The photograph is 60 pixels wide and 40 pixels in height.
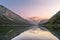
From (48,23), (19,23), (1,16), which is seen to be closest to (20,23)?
(19,23)

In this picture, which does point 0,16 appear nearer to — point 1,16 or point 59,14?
point 1,16

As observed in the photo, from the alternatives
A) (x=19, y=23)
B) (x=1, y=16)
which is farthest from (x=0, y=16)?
(x=19, y=23)

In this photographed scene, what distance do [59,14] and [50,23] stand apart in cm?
752

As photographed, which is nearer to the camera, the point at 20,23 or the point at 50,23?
the point at 50,23

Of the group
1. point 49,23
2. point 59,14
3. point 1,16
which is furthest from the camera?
point 1,16

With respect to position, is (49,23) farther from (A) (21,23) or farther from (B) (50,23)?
(A) (21,23)

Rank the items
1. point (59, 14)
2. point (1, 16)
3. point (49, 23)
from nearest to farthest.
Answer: point (49, 23), point (59, 14), point (1, 16)

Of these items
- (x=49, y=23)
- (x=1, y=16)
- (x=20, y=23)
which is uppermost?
(x=1, y=16)

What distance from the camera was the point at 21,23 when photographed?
234ft

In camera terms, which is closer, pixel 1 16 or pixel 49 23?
pixel 49 23

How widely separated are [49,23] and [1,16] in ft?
109

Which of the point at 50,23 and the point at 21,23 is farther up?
the point at 21,23

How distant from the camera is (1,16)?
8894 centimetres

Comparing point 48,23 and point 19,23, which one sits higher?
point 19,23
